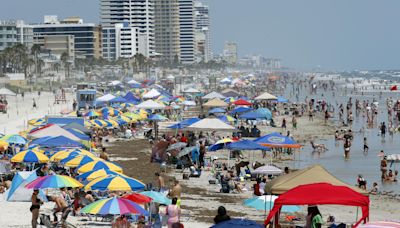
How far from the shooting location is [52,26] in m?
161

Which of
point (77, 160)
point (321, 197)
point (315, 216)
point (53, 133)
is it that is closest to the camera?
point (321, 197)

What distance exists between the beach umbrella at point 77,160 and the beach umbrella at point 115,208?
5645 mm

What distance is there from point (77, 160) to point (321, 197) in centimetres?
1020

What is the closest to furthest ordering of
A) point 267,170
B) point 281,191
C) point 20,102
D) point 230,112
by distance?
point 281,191, point 267,170, point 230,112, point 20,102

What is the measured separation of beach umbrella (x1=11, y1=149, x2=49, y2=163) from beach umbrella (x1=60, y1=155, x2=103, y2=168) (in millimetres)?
648

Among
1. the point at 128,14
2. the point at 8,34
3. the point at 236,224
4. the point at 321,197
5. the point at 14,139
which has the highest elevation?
the point at 128,14

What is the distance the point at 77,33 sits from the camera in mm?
163750

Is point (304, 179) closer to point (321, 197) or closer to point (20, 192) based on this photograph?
point (321, 197)

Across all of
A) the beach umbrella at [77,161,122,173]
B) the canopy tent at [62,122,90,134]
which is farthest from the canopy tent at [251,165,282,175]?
the canopy tent at [62,122,90,134]

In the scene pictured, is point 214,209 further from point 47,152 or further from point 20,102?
point 20,102

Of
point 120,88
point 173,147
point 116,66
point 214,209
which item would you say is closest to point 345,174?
point 173,147

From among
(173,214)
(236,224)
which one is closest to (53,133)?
(173,214)

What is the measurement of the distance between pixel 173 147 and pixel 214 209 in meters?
8.46

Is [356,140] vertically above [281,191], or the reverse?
[281,191]
